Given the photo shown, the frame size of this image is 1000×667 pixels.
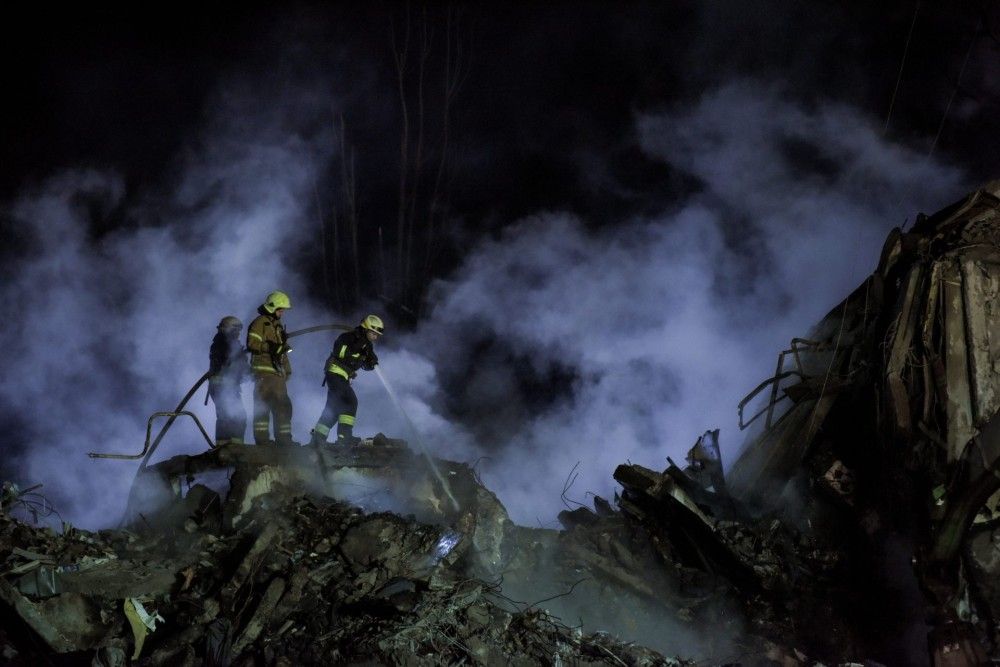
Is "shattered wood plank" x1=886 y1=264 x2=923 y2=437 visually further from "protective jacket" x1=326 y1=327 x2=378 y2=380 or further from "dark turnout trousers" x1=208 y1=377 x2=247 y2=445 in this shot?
"dark turnout trousers" x1=208 y1=377 x2=247 y2=445

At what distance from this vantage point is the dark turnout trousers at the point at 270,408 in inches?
308

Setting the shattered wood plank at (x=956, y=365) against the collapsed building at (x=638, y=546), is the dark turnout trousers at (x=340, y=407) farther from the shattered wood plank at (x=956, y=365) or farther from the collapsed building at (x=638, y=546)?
the shattered wood plank at (x=956, y=365)

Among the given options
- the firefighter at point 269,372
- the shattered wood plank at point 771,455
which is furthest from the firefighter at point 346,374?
the shattered wood plank at point 771,455

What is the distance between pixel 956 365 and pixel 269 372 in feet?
24.0

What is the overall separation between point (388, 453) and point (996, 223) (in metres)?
6.92

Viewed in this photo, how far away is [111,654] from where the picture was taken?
4.49 m

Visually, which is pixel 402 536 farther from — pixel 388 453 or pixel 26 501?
pixel 26 501

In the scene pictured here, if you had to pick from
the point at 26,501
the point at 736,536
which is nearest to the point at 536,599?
the point at 736,536

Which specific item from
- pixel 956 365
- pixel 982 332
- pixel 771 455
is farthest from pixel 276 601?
pixel 982 332

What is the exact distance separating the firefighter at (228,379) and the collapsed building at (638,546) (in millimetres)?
1068

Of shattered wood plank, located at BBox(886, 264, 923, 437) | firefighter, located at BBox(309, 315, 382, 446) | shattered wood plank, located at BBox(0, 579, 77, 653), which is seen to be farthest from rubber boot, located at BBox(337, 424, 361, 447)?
shattered wood plank, located at BBox(886, 264, 923, 437)

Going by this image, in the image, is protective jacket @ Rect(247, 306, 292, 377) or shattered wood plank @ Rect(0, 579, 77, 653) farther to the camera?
protective jacket @ Rect(247, 306, 292, 377)

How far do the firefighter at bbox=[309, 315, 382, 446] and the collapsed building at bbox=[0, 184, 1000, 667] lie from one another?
2.07 ft

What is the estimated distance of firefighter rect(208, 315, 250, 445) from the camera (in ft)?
26.7
